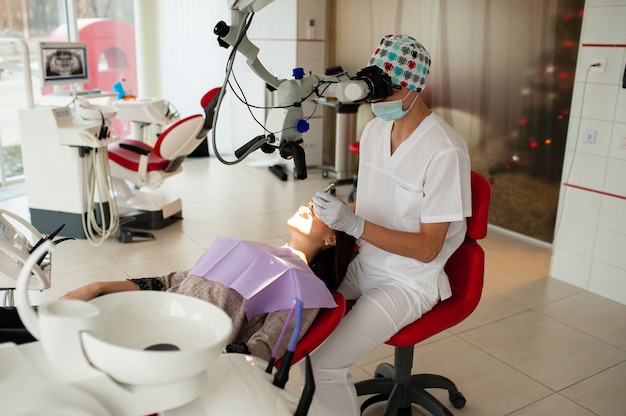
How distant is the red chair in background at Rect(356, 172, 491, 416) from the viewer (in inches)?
72.2

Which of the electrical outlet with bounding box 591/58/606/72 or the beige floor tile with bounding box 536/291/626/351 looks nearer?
the beige floor tile with bounding box 536/291/626/351

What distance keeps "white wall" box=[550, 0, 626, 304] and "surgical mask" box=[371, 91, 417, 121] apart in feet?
5.42

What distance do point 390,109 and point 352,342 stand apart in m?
0.70

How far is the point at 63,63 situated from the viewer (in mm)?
3977

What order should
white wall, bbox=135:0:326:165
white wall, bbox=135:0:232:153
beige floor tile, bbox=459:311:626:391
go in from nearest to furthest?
beige floor tile, bbox=459:311:626:391 < white wall, bbox=135:0:326:165 < white wall, bbox=135:0:232:153

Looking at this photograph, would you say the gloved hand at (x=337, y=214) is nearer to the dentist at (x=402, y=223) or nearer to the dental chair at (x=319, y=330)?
the dentist at (x=402, y=223)

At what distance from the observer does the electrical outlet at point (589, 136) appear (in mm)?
3077

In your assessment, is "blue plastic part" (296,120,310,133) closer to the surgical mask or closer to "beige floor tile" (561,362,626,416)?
the surgical mask

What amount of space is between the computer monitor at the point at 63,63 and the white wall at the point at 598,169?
10.3 ft

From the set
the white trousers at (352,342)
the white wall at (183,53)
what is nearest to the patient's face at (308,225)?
the white trousers at (352,342)

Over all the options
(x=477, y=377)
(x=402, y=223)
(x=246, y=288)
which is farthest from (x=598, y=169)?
(x=246, y=288)

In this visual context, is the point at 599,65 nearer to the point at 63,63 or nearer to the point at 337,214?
the point at 337,214

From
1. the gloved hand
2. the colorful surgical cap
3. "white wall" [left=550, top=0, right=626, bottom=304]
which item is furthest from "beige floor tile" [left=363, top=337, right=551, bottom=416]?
the colorful surgical cap

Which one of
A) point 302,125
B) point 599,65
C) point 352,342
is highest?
point 599,65
